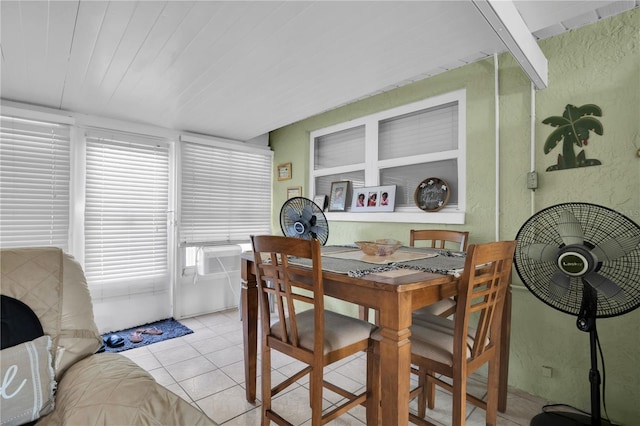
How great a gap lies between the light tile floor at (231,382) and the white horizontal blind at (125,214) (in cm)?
82

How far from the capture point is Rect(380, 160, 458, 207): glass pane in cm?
254

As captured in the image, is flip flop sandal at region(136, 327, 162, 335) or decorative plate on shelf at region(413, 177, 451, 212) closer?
decorative plate on shelf at region(413, 177, 451, 212)

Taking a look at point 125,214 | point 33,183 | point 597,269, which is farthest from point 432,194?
point 33,183

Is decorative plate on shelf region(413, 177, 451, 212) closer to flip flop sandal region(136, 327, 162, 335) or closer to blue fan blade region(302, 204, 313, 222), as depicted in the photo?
blue fan blade region(302, 204, 313, 222)

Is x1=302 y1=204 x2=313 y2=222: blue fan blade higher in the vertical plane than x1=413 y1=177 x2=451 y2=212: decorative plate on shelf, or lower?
lower

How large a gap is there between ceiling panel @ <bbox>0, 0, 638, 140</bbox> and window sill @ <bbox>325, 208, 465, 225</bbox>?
1.06 metres

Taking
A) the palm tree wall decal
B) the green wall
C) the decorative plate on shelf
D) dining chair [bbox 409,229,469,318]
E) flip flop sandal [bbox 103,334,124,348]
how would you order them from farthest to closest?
flip flop sandal [bbox 103,334,124,348], the decorative plate on shelf, dining chair [bbox 409,229,469,318], the palm tree wall decal, the green wall

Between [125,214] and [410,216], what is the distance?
111 inches

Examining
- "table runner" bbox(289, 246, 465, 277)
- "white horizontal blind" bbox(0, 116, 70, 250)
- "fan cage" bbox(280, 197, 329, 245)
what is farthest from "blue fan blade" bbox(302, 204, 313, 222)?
"white horizontal blind" bbox(0, 116, 70, 250)

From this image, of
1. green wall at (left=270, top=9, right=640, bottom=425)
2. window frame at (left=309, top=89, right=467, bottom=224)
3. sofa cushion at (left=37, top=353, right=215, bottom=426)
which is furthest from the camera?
window frame at (left=309, top=89, right=467, bottom=224)

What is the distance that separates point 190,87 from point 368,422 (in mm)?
2526

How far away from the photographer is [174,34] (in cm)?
175

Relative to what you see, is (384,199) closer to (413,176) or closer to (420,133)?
(413,176)

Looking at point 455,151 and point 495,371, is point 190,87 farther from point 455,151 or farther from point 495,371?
point 495,371
